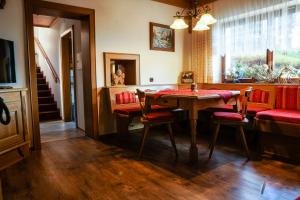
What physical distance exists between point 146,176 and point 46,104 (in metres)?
4.81

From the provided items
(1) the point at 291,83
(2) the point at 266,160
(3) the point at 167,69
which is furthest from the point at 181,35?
(2) the point at 266,160

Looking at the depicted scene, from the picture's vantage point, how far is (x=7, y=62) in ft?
9.51

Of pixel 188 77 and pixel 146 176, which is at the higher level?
pixel 188 77

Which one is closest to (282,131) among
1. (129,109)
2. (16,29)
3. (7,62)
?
(129,109)

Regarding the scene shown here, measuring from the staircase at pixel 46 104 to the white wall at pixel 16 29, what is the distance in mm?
2903

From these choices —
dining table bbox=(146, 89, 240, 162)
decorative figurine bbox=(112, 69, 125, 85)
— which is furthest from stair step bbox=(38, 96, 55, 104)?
dining table bbox=(146, 89, 240, 162)

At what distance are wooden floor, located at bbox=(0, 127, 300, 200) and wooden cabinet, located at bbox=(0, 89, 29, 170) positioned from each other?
21cm

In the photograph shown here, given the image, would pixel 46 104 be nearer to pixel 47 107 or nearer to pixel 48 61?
pixel 47 107

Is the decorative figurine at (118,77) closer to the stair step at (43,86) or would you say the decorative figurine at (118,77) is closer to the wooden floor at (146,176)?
the wooden floor at (146,176)

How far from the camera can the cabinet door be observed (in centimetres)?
266

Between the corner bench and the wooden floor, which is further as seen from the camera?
the corner bench

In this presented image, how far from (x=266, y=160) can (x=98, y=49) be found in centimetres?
301

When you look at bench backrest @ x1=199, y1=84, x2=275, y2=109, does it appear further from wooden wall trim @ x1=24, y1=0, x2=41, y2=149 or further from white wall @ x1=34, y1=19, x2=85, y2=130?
wooden wall trim @ x1=24, y1=0, x2=41, y2=149

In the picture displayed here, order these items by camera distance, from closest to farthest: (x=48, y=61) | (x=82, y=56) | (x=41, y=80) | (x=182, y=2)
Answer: (x=82, y=56) < (x=182, y=2) < (x=48, y=61) < (x=41, y=80)
